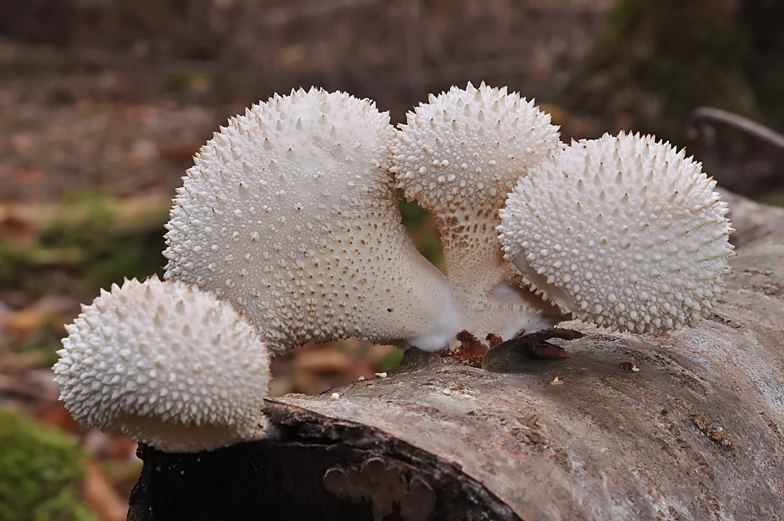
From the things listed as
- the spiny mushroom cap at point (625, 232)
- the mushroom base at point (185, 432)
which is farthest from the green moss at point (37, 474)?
the spiny mushroom cap at point (625, 232)

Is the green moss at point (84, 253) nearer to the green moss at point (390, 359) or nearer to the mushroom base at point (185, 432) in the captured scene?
the green moss at point (390, 359)

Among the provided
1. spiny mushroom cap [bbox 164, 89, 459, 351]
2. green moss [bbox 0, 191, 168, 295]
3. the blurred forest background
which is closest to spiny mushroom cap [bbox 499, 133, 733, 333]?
spiny mushroom cap [bbox 164, 89, 459, 351]

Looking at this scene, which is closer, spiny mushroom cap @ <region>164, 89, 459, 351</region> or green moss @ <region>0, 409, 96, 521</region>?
spiny mushroom cap @ <region>164, 89, 459, 351</region>

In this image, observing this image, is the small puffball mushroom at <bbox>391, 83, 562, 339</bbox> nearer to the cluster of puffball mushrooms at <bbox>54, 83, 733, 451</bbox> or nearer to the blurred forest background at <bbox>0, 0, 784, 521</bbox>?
the cluster of puffball mushrooms at <bbox>54, 83, 733, 451</bbox>

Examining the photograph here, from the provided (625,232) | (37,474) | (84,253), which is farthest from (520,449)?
(84,253)

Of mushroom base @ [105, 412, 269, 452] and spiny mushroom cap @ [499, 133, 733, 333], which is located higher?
spiny mushroom cap @ [499, 133, 733, 333]

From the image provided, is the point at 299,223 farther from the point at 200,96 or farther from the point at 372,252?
the point at 200,96

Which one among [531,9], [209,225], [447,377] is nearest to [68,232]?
[209,225]
